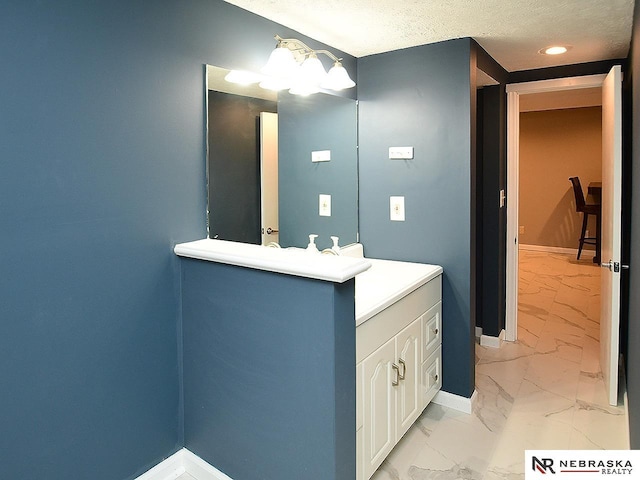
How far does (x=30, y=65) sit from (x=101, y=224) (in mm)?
552

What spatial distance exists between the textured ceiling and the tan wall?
463 centimetres

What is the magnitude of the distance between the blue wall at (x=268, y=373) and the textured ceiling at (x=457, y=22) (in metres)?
1.29

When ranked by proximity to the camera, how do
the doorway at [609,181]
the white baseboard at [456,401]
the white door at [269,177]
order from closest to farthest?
the white door at [269,177]
the doorway at [609,181]
the white baseboard at [456,401]

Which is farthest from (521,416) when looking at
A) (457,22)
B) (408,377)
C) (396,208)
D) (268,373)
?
(457,22)

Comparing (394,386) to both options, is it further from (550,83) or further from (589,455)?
(550,83)

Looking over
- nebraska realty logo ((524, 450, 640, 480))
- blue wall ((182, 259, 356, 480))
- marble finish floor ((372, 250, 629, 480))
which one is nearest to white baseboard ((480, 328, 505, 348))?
marble finish floor ((372, 250, 629, 480))

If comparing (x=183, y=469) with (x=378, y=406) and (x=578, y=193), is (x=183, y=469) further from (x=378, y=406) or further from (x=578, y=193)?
(x=578, y=193)

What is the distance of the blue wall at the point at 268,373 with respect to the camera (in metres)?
1.56

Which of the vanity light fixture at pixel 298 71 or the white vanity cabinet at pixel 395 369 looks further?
the vanity light fixture at pixel 298 71

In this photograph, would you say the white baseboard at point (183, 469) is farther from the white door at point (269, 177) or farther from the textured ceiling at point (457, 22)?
the textured ceiling at point (457, 22)

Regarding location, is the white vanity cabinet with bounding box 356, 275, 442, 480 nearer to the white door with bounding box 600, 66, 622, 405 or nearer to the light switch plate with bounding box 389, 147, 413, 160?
the light switch plate with bounding box 389, 147, 413, 160

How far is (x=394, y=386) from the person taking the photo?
208cm

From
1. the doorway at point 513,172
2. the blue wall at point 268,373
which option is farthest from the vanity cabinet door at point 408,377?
the doorway at point 513,172

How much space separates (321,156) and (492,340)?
2023mm
